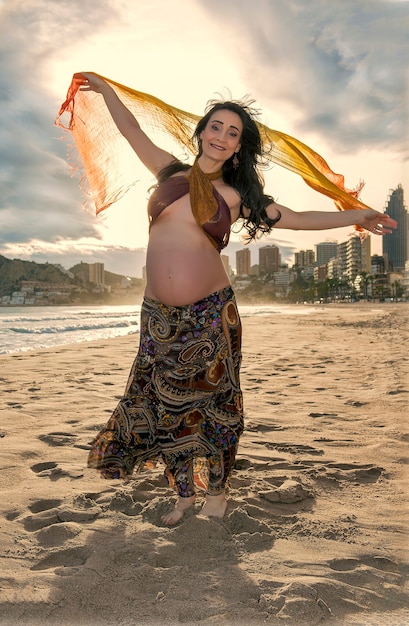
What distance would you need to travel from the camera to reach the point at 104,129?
331 centimetres

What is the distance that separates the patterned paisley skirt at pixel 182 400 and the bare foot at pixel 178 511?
4 centimetres

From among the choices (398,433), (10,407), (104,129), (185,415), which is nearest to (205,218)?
(185,415)

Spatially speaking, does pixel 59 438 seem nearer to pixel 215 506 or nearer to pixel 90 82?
pixel 215 506

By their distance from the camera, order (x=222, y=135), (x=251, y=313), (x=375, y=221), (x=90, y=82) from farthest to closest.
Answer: (x=251, y=313) → (x=90, y=82) → (x=375, y=221) → (x=222, y=135)

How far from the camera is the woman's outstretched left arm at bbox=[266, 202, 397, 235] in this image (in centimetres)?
266

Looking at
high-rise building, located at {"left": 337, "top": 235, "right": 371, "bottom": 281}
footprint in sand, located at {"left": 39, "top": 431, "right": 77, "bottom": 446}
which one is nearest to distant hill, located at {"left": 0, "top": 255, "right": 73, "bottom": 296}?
high-rise building, located at {"left": 337, "top": 235, "right": 371, "bottom": 281}

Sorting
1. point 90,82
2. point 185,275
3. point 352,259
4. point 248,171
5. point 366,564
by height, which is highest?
point 352,259

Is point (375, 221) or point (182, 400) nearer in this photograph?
point (182, 400)

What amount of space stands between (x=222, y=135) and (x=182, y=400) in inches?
53.1

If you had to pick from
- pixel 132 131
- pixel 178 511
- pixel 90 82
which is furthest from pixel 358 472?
pixel 90 82

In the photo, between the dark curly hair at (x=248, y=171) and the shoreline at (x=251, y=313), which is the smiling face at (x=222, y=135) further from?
the shoreline at (x=251, y=313)

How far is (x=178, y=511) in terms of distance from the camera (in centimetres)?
248

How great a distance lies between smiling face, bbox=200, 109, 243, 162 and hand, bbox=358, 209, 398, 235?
2.57ft

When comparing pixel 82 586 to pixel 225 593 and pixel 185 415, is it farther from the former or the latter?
pixel 185 415
